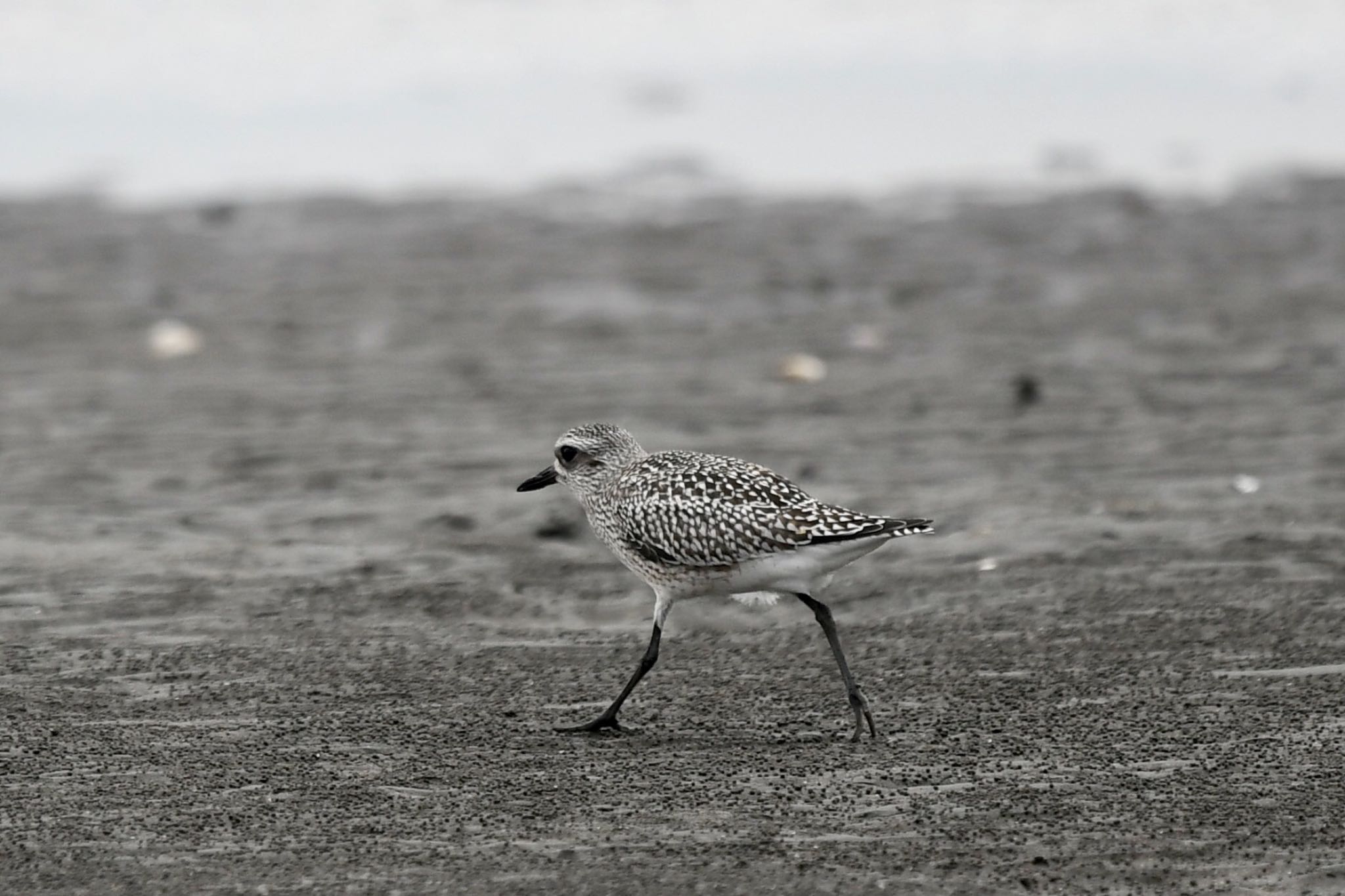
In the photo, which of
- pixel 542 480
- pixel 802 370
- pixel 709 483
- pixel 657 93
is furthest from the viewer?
pixel 657 93

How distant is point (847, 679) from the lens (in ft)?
21.3

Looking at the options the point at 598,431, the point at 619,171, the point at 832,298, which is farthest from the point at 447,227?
the point at 598,431

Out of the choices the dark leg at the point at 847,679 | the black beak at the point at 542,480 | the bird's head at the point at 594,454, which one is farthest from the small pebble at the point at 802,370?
the dark leg at the point at 847,679

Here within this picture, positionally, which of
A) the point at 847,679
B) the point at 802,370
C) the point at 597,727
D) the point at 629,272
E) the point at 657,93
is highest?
the point at 657,93

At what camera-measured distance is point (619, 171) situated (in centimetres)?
1927

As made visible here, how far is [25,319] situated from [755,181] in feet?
23.5

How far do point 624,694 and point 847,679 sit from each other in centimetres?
74

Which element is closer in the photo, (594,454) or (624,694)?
(624,694)

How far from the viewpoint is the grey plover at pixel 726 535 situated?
656cm

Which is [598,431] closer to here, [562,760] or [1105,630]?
[562,760]

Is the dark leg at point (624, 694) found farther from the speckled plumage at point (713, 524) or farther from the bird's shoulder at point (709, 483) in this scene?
the bird's shoulder at point (709, 483)

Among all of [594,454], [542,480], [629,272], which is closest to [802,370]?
[629,272]

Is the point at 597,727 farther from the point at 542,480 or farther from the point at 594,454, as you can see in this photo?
the point at 542,480

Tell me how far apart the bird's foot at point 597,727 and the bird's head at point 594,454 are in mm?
988
